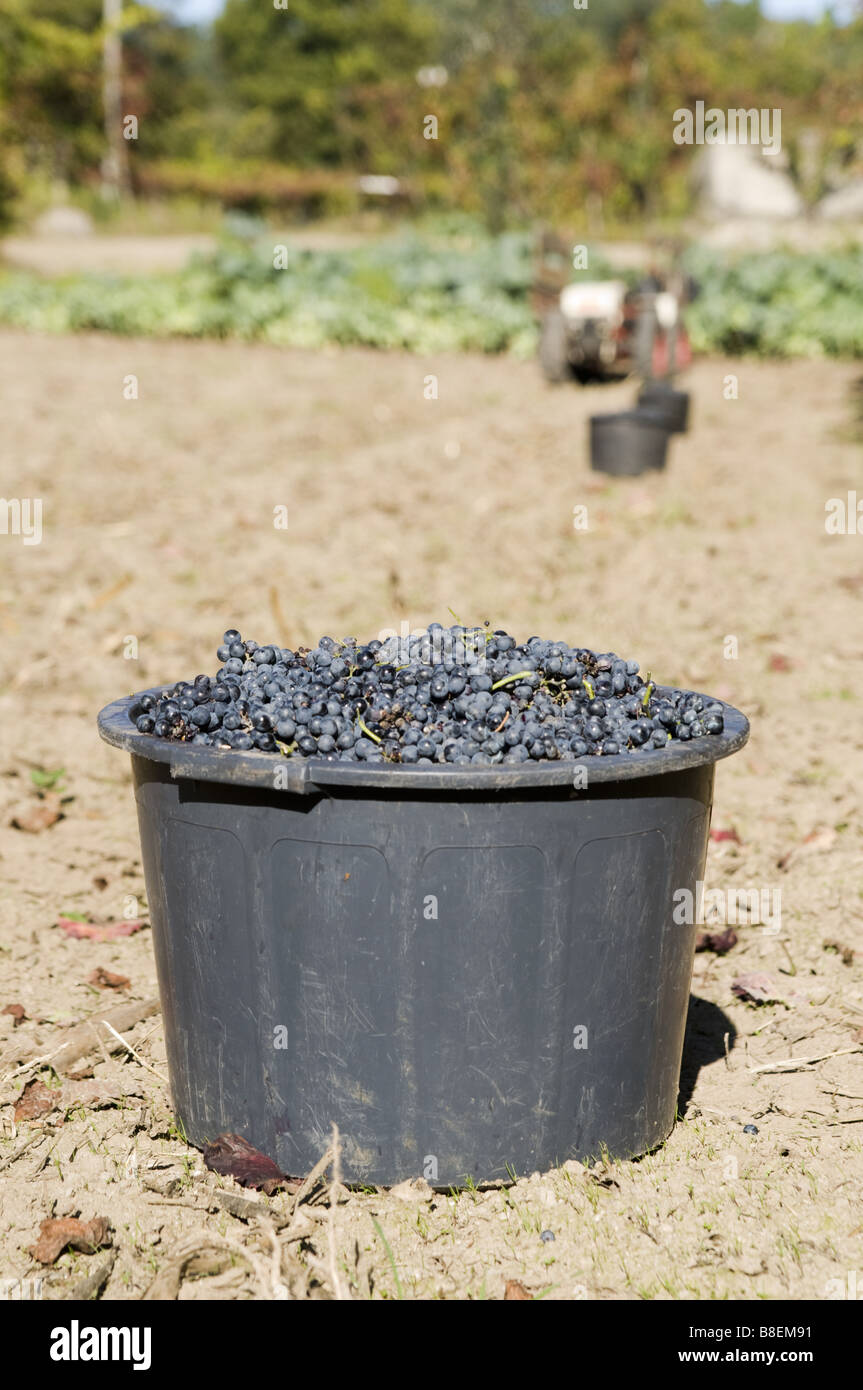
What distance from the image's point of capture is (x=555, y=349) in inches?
528

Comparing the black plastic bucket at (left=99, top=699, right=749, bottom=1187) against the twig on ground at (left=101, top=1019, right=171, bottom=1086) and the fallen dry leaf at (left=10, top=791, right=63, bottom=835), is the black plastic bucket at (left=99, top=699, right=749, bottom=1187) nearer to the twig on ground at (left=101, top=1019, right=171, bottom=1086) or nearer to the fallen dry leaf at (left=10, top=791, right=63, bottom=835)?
the twig on ground at (left=101, top=1019, right=171, bottom=1086)

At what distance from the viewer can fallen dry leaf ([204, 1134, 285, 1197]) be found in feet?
8.68

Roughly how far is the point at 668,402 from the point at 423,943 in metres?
9.26

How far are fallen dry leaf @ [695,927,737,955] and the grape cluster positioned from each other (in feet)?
4.52

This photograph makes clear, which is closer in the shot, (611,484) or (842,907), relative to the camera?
(842,907)

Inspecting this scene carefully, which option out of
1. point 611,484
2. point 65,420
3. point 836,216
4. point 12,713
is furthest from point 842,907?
point 836,216

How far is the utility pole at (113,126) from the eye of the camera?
137ft

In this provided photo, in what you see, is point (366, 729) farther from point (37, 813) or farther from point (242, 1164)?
point (37, 813)

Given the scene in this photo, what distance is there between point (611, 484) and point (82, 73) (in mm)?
35441

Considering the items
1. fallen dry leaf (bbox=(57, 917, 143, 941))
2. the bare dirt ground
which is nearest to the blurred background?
the bare dirt ground

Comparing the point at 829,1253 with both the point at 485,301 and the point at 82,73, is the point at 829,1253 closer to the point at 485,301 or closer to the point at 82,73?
the point at 485,301

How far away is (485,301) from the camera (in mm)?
15852

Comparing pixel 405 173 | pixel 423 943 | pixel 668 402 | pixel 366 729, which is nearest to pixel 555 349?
pixel 668 402

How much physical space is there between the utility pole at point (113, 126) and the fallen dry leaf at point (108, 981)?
42.1 metres
